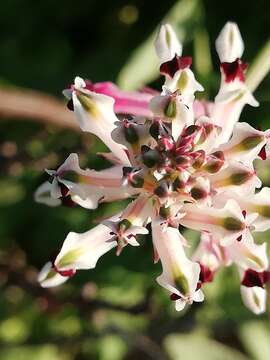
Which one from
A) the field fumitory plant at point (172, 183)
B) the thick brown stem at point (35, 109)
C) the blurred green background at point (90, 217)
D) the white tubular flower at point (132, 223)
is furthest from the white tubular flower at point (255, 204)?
the thick brown stem at point (35, 109)

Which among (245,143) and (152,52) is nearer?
(245,143)

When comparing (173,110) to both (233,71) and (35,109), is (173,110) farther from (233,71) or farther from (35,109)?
(35,109)

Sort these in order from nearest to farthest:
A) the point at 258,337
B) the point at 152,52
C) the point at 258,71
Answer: the point at 258,71 < the point at 152,52 < the point at 258,337

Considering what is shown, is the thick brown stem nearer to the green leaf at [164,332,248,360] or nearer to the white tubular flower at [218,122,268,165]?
the green leaf at [164,332,248,360]

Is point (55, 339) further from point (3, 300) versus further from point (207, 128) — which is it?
point (207, 128)

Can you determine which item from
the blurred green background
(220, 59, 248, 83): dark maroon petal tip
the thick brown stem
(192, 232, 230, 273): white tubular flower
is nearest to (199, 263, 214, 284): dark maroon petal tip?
(192, 232, 230, 273): white tubular flower

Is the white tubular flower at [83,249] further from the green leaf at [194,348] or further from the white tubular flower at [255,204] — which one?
the green leaf at [194,348]

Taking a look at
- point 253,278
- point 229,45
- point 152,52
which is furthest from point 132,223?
point 152,52

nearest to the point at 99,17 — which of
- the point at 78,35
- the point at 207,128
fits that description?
the point at 78,35
